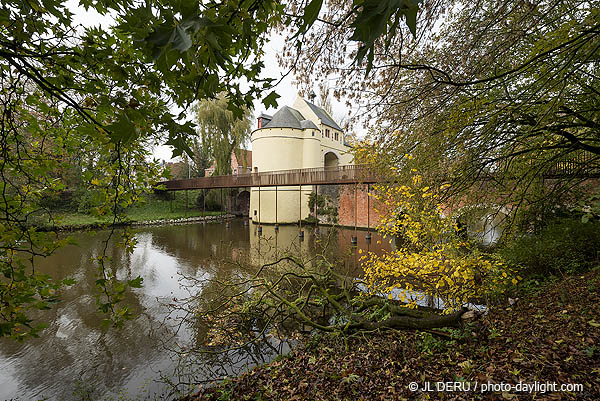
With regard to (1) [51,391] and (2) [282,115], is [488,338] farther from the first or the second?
(2) [282,115]

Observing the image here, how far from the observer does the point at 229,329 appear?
4.85m

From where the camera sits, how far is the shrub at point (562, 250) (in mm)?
4812

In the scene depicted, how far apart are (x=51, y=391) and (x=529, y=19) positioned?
7.14 metres

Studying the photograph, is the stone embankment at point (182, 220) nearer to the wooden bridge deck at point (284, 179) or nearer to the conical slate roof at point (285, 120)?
the wooden bridge deck at point (284, 179)

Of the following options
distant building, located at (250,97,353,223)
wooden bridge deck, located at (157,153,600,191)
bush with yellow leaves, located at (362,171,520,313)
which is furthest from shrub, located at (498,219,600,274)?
distant building, located at (250,97,353,223)

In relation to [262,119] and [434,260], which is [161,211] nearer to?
[262,119]

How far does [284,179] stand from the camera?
18.8 meters

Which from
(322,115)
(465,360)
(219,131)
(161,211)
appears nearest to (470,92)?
(465,360)

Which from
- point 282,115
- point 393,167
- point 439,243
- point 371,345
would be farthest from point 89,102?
point 282,115

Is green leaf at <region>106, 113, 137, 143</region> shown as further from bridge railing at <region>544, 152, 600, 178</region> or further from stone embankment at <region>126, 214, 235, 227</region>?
stone embankment at <region>126, 214, 235, 227</region>

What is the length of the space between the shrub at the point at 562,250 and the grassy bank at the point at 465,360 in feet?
2.71

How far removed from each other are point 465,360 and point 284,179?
16.6m

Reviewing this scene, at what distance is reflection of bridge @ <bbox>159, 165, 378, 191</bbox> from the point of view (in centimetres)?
1500

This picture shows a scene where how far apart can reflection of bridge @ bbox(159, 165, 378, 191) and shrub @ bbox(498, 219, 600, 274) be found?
6720mm
